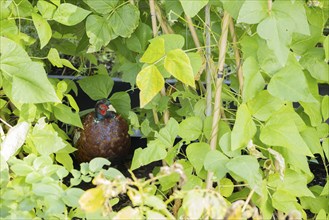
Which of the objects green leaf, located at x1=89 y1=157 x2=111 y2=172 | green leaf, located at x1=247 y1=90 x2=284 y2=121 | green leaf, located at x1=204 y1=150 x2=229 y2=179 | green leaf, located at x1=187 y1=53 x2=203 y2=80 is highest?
green leaf, located at x1=187 y1=53 x2=203 y2=80

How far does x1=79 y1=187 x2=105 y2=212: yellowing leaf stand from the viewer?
0.83 metres

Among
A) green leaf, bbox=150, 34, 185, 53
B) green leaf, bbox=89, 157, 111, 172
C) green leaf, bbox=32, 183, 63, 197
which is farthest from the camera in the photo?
green leaf, bbox=150, 34, 185, 53

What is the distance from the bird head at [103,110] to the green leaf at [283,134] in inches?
32.2

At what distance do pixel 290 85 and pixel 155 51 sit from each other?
10.7 inches

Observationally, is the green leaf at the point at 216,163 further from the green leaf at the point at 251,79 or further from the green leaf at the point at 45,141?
the green leaf at the point at 45,141

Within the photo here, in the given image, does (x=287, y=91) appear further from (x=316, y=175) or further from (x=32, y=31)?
(x=32, y=31)

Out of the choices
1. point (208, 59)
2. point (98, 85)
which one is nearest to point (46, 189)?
point (208, 59)

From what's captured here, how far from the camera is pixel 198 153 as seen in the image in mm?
1321

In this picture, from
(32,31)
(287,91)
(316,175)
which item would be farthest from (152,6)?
(32,31)

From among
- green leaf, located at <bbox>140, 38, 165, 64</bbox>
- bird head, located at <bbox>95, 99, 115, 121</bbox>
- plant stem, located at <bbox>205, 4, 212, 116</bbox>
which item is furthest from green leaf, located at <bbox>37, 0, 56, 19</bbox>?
bird head, located at <bbox>95, 99, 115, 121</bbox>

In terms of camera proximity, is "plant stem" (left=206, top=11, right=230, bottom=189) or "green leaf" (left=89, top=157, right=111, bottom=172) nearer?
"green leaf" (left=89, top=157, right=111, bottom=172)

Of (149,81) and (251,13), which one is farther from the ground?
(251,13)

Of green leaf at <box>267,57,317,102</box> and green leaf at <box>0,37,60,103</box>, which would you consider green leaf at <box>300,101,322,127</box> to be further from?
green leaf at <box>0,37,60,103</box>

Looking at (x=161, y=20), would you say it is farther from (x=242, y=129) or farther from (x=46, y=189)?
(x=46, y=189)
